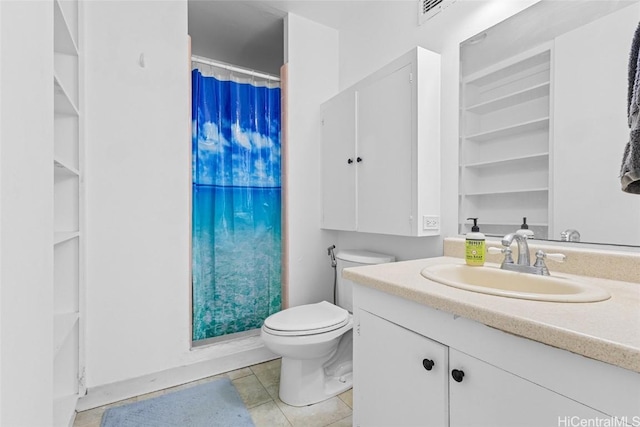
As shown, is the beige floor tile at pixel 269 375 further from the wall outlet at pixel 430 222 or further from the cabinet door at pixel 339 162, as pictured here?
the wall outlet at pixel 430 222

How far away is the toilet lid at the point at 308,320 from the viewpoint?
5.02ft

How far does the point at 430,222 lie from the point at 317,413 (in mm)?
1111

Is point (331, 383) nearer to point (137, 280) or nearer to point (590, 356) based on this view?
point (137, 280)

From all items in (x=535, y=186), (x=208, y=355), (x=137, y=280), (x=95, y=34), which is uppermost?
(x=95, y=34)

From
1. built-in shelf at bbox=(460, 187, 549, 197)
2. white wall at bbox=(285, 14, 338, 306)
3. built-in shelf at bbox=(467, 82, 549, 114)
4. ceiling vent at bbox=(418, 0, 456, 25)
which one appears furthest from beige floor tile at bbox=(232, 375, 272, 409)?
ceiling vent at bbox=(418, 0, 456, 25)

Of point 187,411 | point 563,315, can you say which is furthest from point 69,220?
point 563,315

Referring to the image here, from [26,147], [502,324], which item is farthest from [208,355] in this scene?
[502,324]

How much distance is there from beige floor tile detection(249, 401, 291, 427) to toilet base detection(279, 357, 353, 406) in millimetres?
71

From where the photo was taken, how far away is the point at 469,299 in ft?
2.61

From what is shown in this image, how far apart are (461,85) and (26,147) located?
1640 mm

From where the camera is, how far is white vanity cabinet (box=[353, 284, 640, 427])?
582 mm

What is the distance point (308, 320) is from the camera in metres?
1.63

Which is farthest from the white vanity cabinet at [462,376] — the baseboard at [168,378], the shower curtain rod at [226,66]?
the shower curtain rod at [226,66]

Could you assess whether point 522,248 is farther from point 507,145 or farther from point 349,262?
point 349,262
